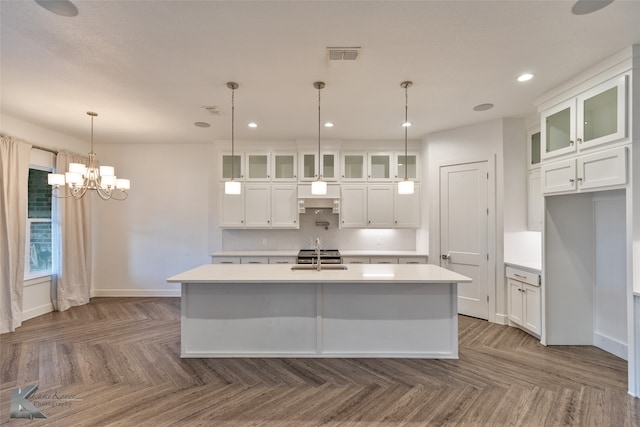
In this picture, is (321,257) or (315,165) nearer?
(321,257)

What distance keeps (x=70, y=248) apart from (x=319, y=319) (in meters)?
4.47

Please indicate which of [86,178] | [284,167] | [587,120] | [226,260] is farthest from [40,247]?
[587,120]

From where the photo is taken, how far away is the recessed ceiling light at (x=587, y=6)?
6.25 ft

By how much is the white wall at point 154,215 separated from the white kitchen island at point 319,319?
265 cm

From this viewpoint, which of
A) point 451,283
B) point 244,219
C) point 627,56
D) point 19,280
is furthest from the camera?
point 244,219

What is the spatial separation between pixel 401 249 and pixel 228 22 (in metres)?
4.44

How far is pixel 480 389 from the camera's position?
8.25 ft

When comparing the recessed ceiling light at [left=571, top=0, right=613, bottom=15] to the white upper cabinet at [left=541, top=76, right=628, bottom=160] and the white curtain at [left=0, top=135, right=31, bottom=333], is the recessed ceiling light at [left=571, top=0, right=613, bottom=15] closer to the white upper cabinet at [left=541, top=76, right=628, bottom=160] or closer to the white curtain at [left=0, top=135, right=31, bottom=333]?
the white upper cabinet at [left=541, top=76, right=628, bottom=160]

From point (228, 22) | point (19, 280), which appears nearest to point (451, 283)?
point (228, 22)

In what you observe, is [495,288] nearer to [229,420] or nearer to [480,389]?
[480,389]

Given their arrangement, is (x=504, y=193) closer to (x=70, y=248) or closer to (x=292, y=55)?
(x=292, y=55)

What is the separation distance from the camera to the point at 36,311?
441cm

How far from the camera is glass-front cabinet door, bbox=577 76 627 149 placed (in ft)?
8.12

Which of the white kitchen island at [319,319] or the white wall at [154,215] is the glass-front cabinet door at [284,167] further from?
the white kitchen island at [319,319]
